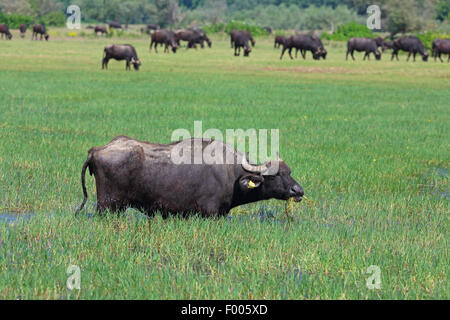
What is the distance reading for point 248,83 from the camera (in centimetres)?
2759

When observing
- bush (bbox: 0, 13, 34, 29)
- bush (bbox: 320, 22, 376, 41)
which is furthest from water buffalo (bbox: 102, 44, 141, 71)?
bush (bbox: 0, 13, 34, 29)

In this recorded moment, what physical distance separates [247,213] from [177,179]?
4.18 feet

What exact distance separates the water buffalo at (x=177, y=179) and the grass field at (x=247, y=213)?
22cm

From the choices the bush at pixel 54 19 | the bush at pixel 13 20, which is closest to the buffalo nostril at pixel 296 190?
the bush at pixel 13 20

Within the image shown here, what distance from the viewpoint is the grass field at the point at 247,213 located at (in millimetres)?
5641

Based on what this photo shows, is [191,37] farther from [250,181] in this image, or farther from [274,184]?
[250,181]

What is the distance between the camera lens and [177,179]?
7367mm

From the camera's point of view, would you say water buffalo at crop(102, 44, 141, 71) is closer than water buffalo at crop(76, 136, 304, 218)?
No

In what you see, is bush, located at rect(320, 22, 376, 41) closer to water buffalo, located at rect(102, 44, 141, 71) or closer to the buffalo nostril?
water buffalo, located at rect(102, 44, 141, 71)

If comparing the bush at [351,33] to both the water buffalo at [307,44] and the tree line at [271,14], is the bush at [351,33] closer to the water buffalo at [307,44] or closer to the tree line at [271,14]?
the tree line at [271,14]

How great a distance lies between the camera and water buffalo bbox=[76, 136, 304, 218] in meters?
7.25

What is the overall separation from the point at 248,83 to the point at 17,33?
53.3m

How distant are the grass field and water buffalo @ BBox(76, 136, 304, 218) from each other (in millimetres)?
216
